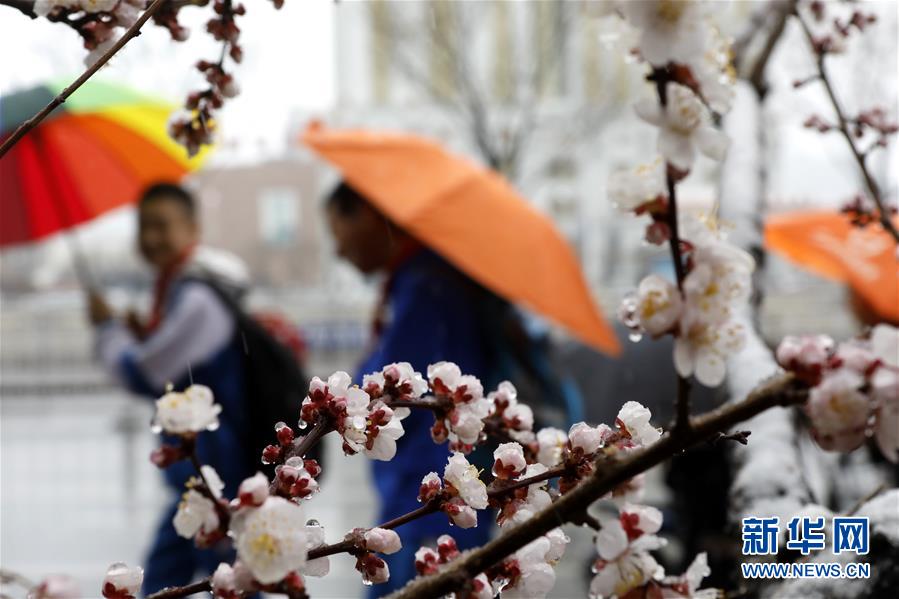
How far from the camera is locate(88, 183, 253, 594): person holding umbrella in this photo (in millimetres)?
2240

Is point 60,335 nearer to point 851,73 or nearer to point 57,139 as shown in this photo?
point 57,139

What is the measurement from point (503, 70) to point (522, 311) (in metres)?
8.49

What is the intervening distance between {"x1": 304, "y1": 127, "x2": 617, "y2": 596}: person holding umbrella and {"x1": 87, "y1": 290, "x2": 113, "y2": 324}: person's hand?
3.31 feet

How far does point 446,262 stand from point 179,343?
0.81 meters

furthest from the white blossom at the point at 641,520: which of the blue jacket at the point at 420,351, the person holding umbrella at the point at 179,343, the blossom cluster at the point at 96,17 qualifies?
the person holding umbrella at the point at 179,343

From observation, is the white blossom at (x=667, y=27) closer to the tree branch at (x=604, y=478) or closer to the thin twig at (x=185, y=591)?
the tree branch at (x=604, y=478)

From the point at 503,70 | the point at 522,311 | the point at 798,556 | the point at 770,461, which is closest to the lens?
the point at 798,556

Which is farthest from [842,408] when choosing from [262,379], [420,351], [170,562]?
[262,379]

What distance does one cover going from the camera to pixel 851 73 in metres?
9.00

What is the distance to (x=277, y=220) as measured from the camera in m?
25.8

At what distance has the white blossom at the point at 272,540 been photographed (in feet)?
1.64

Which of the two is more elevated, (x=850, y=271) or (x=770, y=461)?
(x=770, y=461)

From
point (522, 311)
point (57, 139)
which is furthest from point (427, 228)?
point (57, 139)

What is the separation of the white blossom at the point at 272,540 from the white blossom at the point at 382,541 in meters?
0.15
